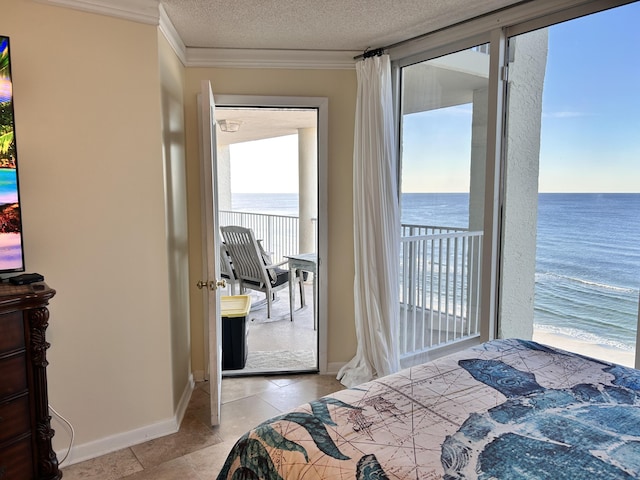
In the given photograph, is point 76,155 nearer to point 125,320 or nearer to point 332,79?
point 125,320

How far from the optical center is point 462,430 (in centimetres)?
122

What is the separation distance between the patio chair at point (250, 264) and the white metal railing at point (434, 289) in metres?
1.75

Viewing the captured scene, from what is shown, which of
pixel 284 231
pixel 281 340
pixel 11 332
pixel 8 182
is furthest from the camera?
pixel 284 231

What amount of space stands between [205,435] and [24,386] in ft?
3.62

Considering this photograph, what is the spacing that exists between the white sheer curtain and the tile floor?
41 centimetres

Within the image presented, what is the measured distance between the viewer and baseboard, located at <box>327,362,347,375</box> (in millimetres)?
3424

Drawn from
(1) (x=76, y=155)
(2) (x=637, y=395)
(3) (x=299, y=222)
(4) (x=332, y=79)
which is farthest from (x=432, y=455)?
(3) (x=299, y=222)

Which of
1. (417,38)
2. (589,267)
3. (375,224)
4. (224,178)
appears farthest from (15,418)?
(224,178)

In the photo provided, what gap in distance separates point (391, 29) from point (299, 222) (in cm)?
397

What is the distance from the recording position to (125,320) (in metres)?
2.35

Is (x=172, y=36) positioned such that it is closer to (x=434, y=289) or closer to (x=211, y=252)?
(x=211, y=252)

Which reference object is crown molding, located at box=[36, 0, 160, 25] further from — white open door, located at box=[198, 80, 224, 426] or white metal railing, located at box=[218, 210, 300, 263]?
white metal railing, located at box=[218, 210, 300, 263]

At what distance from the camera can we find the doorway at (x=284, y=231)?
3377 millimetres

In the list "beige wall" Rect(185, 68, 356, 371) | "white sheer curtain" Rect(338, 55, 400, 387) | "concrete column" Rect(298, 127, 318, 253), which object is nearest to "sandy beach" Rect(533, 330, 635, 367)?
"white sheer curtain" Rect(338, 55, 400, 387)
